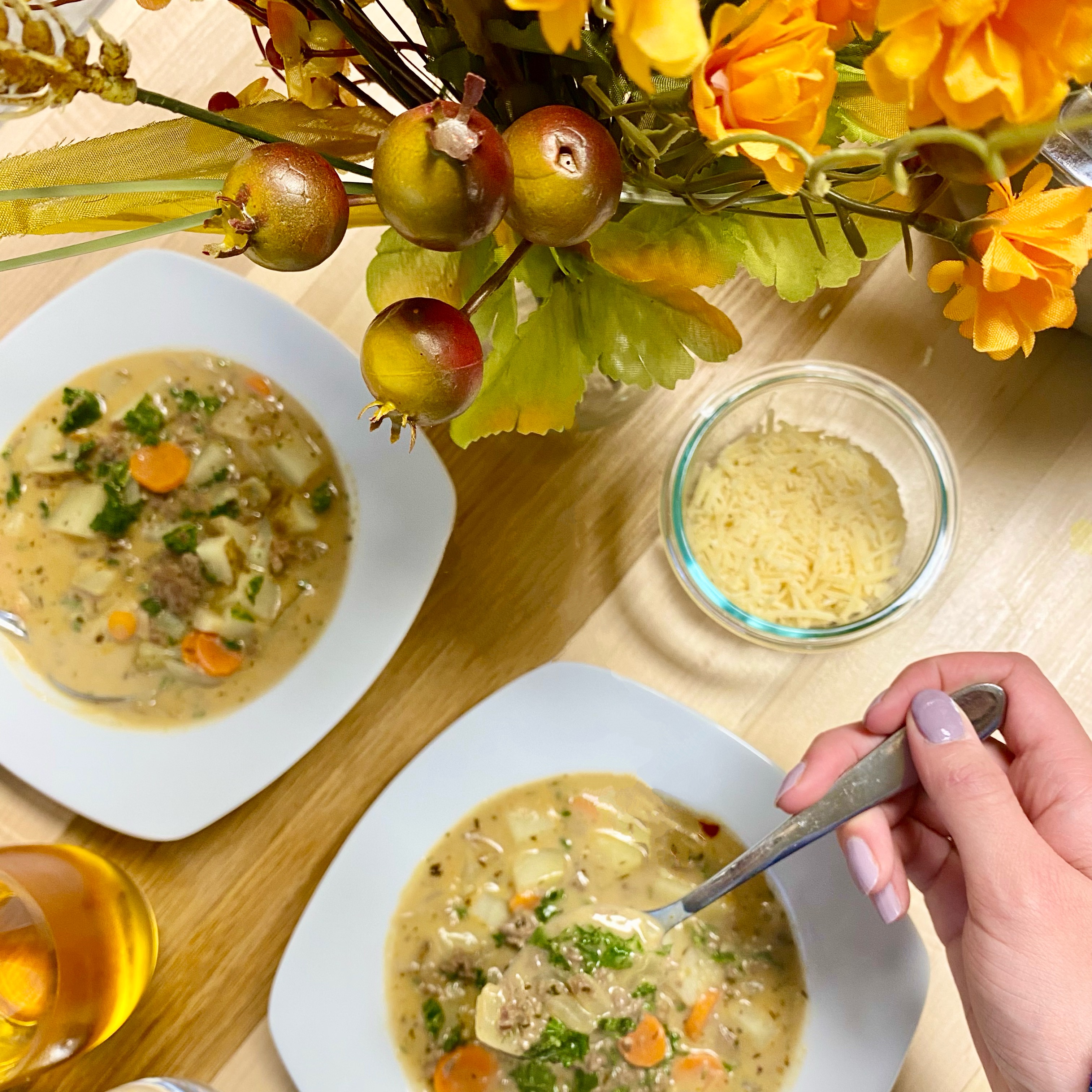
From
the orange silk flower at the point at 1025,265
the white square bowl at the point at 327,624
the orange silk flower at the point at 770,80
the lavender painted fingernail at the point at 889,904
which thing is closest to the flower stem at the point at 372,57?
the orange silk flower at the point at 770,80

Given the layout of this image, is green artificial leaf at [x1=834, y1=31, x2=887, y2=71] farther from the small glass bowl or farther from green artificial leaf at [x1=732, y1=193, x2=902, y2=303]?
the small glass bowl

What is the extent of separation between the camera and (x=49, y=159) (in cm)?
61

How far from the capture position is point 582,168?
19.4 inches

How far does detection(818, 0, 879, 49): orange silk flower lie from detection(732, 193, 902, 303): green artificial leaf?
0.19 meters

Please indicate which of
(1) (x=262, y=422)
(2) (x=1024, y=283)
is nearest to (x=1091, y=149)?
(2) (x=1024, y=283)

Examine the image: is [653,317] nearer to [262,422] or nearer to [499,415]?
A: [499,415]

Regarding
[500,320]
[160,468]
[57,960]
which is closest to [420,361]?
[500,320]

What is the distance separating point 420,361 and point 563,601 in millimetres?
710

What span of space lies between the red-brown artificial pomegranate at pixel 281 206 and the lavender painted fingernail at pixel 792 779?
77cm

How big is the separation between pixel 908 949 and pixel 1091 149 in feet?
2.63

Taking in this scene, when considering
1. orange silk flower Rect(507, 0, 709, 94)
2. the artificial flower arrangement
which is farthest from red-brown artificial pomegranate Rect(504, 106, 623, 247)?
orange silk flower Rect(507, 0, 709, 94)

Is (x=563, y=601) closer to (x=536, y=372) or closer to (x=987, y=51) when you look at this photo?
(x=536, y=372)

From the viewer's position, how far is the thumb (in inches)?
35.5

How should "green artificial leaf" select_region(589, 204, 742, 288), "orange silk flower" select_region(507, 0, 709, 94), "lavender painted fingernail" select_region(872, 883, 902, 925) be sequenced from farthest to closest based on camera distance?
"lavender painted fingernail" select_region(872, 883, 902, 925), "green artificial leaf" select_region(589, 204, 742, 288), "orange silk flower" select_region(507, 0, 709, 94)
